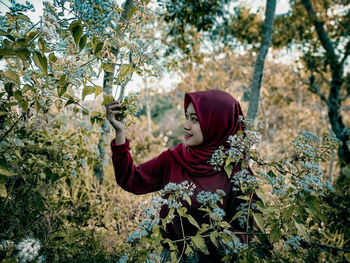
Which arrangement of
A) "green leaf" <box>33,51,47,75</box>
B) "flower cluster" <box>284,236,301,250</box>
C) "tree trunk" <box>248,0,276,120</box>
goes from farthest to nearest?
"tree trunk" <box>248,0,276,120</box>
"flower cluster" <box>284,236,301,250</box>
"green leaf" <box>33,51,47,75</box>

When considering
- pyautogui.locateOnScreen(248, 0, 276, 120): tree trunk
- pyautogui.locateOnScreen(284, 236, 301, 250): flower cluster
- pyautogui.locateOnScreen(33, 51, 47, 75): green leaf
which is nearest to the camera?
pyautogui.locateOnScreen(33, 51, 47, 75): green leaf

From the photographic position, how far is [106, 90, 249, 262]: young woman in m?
1.43

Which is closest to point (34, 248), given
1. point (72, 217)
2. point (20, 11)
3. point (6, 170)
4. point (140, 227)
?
point (6, 170)

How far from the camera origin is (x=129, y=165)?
4.83 feet

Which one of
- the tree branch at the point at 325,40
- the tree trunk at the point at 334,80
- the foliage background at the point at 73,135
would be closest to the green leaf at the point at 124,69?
the foliage background at the point at 73,135

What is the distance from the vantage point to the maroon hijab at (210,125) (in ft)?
4.94

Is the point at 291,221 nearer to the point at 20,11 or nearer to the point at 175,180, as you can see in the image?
the point at 175,180

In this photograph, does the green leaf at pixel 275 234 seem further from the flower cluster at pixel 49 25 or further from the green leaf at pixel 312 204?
the flower cluster at pixel 49 25

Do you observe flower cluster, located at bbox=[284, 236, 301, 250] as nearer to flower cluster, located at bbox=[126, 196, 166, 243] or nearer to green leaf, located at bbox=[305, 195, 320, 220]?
green leaf, located at bbox=[305, 195, 320, 220]

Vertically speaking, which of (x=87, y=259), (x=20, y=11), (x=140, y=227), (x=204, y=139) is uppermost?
(x=20, y=11)

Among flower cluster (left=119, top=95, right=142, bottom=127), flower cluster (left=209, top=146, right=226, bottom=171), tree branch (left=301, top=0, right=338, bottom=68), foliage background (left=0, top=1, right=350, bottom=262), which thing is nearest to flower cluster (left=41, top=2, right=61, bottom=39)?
foliage background (left=0, top=1, right=350, bottom=262)

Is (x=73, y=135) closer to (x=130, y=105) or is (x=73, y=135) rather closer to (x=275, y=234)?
(x=130, y=105)

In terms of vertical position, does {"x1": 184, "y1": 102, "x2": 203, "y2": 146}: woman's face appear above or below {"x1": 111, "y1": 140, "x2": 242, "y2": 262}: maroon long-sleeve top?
above

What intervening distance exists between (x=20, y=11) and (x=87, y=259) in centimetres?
→ 155
